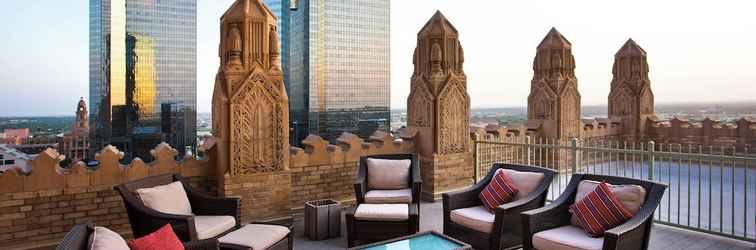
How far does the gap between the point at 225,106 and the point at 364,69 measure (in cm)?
2728

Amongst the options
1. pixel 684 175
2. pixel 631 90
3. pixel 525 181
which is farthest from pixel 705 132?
pixel 525 181

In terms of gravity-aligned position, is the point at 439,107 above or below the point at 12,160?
above

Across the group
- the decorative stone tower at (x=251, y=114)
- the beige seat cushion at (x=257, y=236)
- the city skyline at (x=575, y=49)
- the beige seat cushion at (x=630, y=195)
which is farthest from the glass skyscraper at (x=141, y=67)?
the beige seat cushion at (x=630, y=195)

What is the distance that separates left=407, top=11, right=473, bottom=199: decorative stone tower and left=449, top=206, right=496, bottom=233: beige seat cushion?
253 centimetres

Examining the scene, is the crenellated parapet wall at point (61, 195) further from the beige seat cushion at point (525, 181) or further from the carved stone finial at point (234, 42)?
the beige seat cushion at point (525, 181)

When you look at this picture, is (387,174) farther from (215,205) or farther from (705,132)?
(705,132)

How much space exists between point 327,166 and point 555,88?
564 centimetres

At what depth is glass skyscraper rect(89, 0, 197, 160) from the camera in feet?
76.1

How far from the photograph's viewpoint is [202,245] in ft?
10.6

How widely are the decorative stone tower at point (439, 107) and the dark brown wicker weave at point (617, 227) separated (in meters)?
3.17

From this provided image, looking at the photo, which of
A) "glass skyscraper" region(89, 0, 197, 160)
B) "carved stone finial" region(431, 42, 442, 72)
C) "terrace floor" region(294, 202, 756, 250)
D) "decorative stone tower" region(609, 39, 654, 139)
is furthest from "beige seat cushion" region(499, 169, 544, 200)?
"glass skyscraper" region(89, 0, 197, 160)

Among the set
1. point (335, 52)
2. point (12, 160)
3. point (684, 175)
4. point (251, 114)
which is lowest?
point (684, 175)

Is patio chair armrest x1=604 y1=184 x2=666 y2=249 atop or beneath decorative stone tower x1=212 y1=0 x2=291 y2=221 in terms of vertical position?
beneath

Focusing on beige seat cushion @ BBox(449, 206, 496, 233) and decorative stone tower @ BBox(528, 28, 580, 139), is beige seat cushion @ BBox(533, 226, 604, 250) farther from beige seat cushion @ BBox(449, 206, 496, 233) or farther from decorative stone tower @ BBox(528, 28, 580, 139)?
decorative stone tower @ BBox(528, 28, 580, 139)
